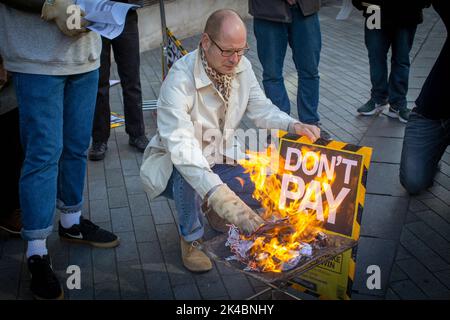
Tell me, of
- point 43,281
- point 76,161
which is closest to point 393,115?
point 76,161

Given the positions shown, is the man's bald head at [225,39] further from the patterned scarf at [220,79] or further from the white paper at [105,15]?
the white paper at [105,15]

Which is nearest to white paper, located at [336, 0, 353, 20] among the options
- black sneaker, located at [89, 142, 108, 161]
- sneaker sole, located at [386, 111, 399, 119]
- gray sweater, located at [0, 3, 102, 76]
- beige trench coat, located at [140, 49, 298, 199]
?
sneaker sole, located at [386, 111, 399, 119]

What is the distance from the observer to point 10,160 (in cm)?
377

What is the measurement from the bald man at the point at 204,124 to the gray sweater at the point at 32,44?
0.60 m

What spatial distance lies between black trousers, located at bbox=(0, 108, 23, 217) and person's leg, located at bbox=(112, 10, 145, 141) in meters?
1.40

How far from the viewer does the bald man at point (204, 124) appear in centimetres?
303

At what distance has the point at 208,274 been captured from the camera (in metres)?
3.49

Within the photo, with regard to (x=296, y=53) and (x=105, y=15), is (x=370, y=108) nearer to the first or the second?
(x=296, y=53)

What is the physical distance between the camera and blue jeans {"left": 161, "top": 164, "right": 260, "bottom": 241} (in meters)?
3.33

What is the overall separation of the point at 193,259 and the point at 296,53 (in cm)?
259

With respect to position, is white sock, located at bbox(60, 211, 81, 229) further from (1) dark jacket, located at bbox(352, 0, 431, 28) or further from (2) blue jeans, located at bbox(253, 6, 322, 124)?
(1) dark jacket, located at bbox(352, 0, 431, 28)

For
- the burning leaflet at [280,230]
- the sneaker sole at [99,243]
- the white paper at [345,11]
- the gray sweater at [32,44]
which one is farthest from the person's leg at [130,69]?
the white paper at [345,11]
